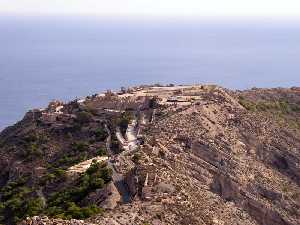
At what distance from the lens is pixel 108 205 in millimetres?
37625

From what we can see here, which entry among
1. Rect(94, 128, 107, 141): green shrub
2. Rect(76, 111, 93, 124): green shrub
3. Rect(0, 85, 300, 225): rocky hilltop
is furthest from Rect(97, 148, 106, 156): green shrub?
Rect(76, 111, 93, 124): green shrub

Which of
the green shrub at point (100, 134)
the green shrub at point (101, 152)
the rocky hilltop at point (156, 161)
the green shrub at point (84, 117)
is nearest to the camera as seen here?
the rocky hilltop at point (156, 161)

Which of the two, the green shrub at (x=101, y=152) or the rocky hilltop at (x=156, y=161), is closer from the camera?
the rocky hilltop at (x=156, y=161)

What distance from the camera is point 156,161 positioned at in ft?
142

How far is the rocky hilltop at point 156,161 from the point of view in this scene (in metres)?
38.3

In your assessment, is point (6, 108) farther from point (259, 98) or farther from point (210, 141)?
point (210, 141)

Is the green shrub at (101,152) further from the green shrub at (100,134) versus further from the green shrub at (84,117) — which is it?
the green shrub at (84,117)

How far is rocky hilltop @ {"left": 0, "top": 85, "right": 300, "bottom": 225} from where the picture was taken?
126 ft

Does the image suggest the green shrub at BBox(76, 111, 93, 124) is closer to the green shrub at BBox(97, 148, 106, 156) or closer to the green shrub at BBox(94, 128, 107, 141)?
the green shrub at BBox(94, 128, 107, 141)

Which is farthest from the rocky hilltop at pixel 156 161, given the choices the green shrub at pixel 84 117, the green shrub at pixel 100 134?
the green shrub at pixel 100 134

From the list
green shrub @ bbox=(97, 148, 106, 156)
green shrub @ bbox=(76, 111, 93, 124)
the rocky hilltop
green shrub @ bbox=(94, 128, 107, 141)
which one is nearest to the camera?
the rocky hilltop

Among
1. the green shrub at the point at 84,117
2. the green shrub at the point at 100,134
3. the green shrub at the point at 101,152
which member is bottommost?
the green shrub at the point at 101,152

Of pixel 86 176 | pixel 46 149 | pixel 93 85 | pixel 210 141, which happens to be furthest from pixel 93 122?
pixel 93 85

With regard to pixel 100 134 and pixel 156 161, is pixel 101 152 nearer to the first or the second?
pixel 100 134
